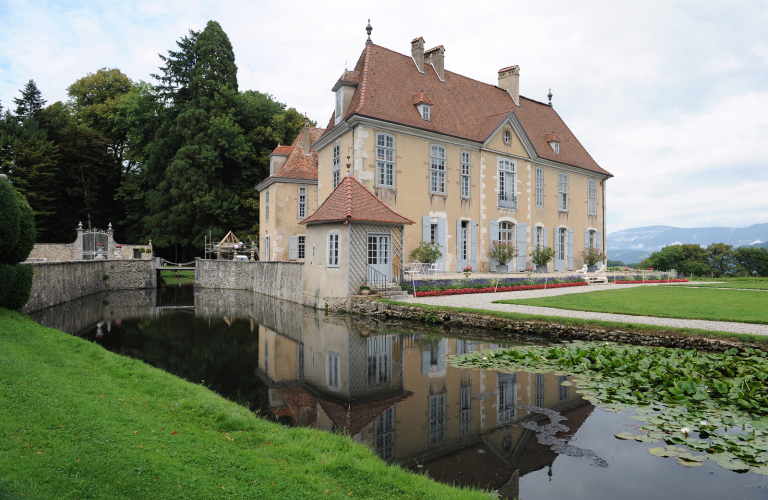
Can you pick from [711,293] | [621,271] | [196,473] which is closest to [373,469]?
[196,473]

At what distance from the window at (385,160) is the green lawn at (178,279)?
20.3 meters

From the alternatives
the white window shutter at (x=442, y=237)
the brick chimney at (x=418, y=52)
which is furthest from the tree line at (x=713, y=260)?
the brick chimney at (x=418, y=52)

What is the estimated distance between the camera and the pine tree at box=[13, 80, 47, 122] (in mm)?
35000

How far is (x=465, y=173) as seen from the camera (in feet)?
72.0

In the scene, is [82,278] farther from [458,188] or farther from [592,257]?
[592,257]

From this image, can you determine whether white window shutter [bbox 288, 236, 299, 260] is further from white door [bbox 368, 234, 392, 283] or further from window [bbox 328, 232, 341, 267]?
white door [bbox 368, 234, 392, 283]

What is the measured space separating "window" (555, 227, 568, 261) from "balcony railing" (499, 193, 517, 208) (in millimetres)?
4654

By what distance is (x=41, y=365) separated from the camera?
5.79m

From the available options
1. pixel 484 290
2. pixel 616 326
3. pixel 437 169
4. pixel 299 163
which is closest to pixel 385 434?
pixel 616 326

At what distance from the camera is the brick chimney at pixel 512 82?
27.1 metres

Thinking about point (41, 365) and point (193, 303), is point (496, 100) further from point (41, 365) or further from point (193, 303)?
point (41, 365)

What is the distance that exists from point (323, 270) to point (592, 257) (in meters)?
18.2

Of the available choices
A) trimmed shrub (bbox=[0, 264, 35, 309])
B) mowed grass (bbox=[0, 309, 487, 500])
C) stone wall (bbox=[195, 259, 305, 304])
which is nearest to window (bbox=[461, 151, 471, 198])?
stone wall (bbox=[195, 259, 305, 304])

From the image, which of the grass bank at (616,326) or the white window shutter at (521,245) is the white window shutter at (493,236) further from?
the grass bank at (616,326)
